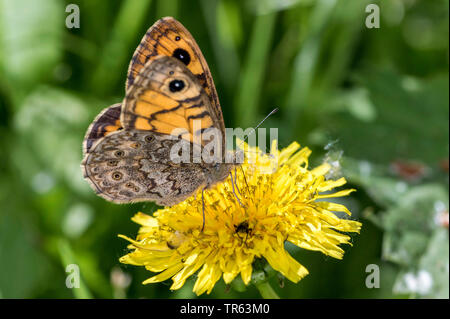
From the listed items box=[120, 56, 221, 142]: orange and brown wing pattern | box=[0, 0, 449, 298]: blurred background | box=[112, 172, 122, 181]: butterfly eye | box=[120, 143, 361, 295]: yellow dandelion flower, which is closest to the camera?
box=[120, 143, 361, 295]: yellow dandelion flower

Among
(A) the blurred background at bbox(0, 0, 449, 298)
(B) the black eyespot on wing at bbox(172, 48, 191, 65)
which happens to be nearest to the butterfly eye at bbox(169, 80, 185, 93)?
(B) the black eyespot on wing at bbox(172, 48, 191, 65)

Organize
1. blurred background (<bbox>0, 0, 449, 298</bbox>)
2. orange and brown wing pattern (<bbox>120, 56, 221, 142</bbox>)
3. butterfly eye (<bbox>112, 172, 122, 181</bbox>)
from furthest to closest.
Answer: blurred background (<bbox>0, 0, 449, 298</bbox>), butterfly eye (<bbox>112, 172, 122, 181</bbox>), orange and brown wing pattern (<bbox>120, 56, 221, 142</bbox>)

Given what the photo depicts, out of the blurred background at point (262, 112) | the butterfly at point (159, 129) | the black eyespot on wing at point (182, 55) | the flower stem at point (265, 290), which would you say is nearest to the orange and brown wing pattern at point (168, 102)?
the butterfly at point (159, 129)

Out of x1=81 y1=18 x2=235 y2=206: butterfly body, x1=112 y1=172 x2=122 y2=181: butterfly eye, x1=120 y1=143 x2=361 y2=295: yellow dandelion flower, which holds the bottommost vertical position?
x1=120 y1=143 x2=361 y2=295: yellow dandelion flower

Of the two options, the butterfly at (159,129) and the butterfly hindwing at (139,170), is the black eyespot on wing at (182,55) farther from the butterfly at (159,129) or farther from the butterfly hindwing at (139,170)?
the butterfly hindwing at (139,170)

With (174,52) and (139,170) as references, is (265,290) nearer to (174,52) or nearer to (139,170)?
(139,170)

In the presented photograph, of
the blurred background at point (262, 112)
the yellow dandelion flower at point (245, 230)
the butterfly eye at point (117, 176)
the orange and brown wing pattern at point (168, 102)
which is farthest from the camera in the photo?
the blurred background at point (262, 112)

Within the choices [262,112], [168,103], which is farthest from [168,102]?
[262,112]

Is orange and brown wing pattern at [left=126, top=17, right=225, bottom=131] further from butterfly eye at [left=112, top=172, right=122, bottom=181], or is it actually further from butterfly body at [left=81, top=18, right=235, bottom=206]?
butterfly eye at [left=112, top=172, right=122, bottom=181]
